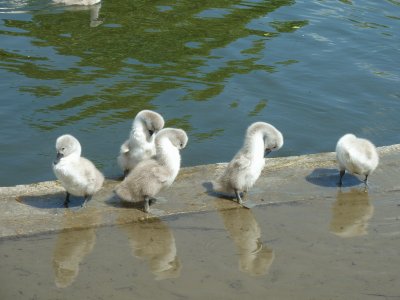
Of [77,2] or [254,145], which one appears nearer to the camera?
[254,145]

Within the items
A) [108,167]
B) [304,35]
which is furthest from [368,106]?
[108,167]

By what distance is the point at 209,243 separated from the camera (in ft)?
21.5

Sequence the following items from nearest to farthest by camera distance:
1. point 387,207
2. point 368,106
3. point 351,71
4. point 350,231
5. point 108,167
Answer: point 350,231, point 387,207, point 108,167, point 368,106, point 351,71

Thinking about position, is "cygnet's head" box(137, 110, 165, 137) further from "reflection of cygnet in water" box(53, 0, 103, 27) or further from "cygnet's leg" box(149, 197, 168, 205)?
"reflection of cygnet in water" box(53, 0, 103, 27)

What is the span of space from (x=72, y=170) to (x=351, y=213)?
2575 mm

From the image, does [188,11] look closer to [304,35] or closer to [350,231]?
[304,35]

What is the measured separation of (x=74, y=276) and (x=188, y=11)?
11.0m

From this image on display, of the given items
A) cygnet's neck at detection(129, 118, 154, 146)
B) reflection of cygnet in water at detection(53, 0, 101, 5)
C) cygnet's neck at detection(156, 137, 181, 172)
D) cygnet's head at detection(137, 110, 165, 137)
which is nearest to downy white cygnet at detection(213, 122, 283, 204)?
cygnet's neck at detection(156, 137, 181, 172)

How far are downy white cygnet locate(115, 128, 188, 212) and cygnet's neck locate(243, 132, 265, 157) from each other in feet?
1.98

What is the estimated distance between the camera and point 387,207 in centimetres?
738

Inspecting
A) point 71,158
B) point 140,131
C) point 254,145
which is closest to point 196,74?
point 140,131

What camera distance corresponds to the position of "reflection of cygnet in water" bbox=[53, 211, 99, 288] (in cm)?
597

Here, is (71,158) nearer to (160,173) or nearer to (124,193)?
(124,193)

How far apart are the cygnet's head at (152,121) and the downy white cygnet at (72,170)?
2.97 ft
